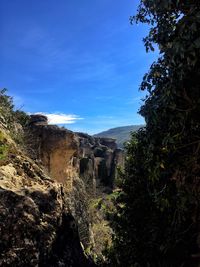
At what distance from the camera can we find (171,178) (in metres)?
9.20

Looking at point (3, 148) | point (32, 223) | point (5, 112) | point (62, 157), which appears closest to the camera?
point (32, 223)

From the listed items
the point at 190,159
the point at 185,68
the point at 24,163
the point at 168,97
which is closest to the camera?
the point at 185,68

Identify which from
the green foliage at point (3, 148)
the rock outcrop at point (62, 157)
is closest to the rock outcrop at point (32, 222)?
the green foliage at point (3, 148)

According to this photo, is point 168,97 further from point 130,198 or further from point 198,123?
point 130,198

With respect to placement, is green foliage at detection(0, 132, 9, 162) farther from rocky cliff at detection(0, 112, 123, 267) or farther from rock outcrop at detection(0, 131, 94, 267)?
rock outcrop at detection(0, 131, 94, 267)

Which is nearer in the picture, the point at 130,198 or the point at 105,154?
the point at 130,198

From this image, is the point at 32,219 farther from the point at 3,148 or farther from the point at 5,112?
the point at 5,112

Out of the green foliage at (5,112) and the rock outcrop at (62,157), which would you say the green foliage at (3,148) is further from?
the rock outcrop at (62,157)

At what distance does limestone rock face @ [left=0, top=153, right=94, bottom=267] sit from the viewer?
7836mm

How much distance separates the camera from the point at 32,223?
824cm

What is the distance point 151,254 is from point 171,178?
4581mm

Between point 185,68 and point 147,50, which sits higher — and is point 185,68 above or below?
below

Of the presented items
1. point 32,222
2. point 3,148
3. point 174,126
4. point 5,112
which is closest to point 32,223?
point 32,222

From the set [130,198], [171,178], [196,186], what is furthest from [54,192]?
[130,198]
